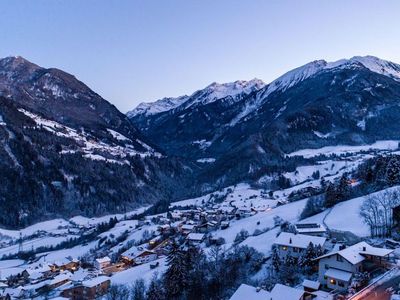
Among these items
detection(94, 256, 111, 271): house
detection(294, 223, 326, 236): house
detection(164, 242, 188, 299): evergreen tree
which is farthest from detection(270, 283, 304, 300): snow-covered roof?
detection(94, 256, 111, 271): house

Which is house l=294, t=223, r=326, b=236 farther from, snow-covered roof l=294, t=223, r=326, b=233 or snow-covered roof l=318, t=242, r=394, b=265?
snow-covered roof l=318, t=242, r=394, b=265

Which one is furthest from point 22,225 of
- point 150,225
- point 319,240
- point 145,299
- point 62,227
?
point 319,240

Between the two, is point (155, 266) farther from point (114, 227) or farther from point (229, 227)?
point (114, 227)

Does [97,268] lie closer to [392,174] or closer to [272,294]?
[272,294]

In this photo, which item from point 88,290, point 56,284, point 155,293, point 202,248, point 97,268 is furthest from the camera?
Answer: point 97,268

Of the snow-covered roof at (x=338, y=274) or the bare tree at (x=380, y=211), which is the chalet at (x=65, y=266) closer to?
the bare tree at (x=380, y=211)

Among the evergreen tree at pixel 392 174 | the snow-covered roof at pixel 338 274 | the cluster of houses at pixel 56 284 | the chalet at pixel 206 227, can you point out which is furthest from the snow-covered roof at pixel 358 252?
the chalet at pixel 206 227

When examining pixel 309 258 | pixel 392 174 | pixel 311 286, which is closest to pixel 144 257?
pixel 309 258
